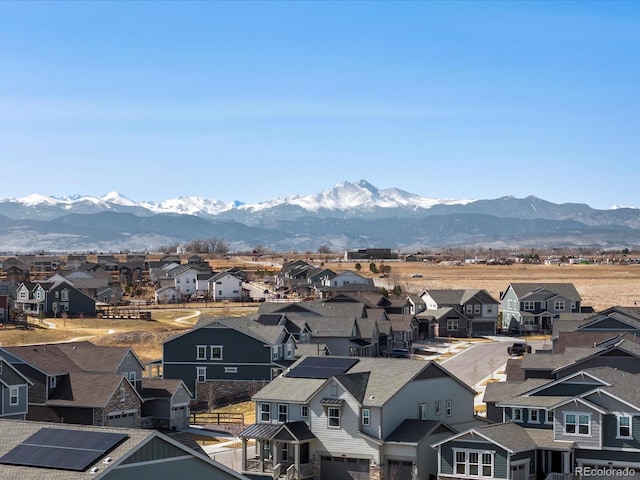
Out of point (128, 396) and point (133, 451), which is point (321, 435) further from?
point (133, 451)

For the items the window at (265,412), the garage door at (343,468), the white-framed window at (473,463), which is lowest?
the garage door at (343,468)

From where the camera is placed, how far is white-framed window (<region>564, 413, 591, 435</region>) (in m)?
46.5

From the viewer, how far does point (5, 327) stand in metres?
111

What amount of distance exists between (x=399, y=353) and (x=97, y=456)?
6456cm

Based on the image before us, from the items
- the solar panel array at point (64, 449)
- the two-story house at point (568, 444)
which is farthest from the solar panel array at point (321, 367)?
the solar panel array at point (64, 449)

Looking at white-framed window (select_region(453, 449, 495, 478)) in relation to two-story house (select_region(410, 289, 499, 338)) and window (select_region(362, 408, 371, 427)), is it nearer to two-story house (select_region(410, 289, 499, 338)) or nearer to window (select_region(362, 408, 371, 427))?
window (select_region(362, 408, 371, 427))

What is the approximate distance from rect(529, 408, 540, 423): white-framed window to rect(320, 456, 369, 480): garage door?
8024 mm

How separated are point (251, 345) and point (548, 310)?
5367 cm

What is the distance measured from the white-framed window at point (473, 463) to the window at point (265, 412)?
10923 millimetres

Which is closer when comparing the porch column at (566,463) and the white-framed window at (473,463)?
the white-framed window at (473,463)

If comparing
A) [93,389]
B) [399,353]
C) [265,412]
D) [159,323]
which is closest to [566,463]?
[265,412]

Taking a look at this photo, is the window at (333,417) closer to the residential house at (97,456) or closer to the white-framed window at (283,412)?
the white-framed window at (283,412)

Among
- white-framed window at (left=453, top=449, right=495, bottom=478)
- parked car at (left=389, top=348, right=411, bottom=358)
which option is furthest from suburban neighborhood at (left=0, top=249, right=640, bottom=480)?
parked car at (left=389, top=348, right=411, bottom=358)

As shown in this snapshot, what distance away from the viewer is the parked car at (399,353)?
3620 inches
